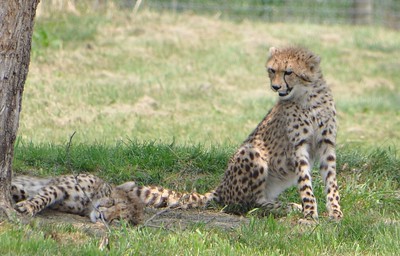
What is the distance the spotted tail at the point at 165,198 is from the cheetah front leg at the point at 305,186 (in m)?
0.65

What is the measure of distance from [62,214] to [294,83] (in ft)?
5.79

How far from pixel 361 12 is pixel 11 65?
13538 mm

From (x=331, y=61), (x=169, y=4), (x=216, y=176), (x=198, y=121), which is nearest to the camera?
(x=216, y=176)

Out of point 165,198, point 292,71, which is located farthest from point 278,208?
point 292,71

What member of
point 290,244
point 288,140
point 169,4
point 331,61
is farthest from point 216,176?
point 169,4

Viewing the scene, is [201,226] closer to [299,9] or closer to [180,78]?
[180,78]

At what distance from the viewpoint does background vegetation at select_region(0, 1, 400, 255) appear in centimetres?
487

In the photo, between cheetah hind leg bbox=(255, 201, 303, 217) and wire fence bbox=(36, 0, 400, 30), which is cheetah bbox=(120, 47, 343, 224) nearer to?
cheetah hind leg bbox=(255, 201, 303, 217)

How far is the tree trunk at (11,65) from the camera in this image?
16.0 feet

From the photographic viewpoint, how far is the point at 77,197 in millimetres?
5824

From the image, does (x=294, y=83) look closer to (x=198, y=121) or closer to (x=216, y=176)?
(x=216, y=176)

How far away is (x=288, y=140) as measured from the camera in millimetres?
6129

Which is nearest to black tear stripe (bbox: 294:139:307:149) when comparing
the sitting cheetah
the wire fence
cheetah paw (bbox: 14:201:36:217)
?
the sitting cheetah

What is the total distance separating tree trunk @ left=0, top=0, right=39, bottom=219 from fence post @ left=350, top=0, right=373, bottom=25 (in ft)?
43.7
